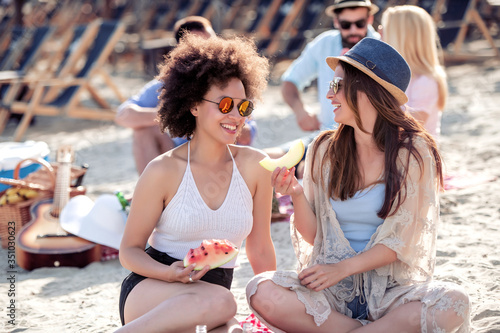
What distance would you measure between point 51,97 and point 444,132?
6.37m

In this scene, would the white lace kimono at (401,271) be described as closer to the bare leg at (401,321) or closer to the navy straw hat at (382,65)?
the bare leg at (401,321)

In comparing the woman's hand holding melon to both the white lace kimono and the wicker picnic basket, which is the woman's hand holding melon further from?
the wicker picnic basket

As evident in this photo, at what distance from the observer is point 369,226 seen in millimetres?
2773

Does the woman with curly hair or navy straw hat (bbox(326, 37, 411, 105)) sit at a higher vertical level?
navy straw hat (bbox(326, 37, 411, 105))

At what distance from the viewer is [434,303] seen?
2.51 metres

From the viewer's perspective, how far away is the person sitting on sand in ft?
16.7

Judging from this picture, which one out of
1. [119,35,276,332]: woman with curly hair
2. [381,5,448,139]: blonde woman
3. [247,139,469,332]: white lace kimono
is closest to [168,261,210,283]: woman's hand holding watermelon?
[119,35,276,332]: woman with curly hair

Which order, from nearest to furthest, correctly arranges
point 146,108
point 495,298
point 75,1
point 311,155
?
point 311,155 < point 495,298 < point 146,108 < point 75,1

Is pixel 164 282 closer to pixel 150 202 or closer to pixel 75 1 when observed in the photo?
pixel 150 202

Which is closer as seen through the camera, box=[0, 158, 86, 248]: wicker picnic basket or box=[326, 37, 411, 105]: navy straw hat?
box=[326, 37, 411, 105]: navy straw hat

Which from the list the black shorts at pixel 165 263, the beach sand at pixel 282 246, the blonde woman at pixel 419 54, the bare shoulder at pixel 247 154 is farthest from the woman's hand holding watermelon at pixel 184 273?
the blonde woman at pixel 419 54

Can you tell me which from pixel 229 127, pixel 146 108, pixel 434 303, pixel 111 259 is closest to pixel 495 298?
pixel 434 303

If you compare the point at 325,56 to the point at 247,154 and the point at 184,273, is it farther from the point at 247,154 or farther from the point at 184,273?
the point at 184,273

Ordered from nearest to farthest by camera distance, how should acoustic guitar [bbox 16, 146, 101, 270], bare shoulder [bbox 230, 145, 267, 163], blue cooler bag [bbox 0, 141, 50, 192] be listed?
bare shoulder [bbox 230, 145, 267, 163], acoustic guitar [bbox 16, 146, 101, 270], blue cooler bag [bbox 0, 141, 50, 192]
